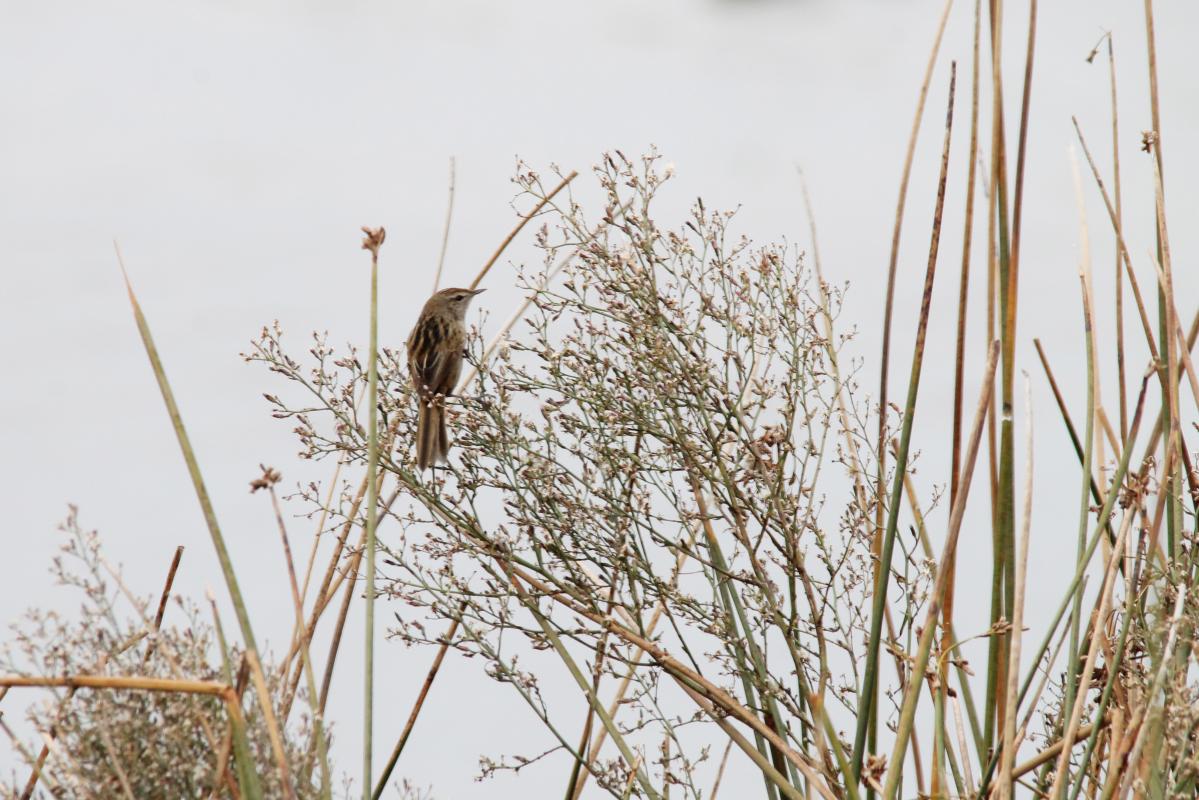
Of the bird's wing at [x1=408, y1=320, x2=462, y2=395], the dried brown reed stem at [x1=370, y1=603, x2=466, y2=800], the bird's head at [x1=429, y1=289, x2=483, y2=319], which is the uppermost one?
the bird's head at [x1=429, y1=289, x2=483, y2=319]

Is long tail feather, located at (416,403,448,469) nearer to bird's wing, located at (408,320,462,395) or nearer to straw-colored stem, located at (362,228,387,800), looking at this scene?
bird's wing, located at (408,320,462,395)

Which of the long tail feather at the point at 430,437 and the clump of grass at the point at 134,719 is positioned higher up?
the long tail feather at the point at 430,437

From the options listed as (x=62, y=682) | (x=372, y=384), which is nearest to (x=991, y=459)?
(x=372, y=384)

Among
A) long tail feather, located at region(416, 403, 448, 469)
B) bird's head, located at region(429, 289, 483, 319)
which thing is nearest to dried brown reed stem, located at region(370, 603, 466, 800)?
long tail feather, located at region(416, 403, 448, 469)

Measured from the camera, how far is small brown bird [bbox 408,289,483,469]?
2047mm

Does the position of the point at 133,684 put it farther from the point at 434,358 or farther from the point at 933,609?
the point at 434,358

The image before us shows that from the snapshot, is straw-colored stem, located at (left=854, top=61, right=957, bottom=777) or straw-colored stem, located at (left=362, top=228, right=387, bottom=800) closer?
straw-colored stem, located at (left=362, top=228, right=387, bottom=800)

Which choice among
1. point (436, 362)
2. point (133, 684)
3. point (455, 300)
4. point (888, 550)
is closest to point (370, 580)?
point (133, 684)

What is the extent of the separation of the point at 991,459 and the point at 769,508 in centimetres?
36

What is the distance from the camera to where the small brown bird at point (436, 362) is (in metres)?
2.05

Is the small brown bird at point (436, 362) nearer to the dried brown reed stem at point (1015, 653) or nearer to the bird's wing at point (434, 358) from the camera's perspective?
the bird's wing at point (434, 358)

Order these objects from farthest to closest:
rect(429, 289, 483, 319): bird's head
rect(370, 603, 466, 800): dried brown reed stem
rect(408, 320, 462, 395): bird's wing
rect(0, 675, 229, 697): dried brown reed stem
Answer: rect(429, 289, 483, 319): bird's head
rect(408, 320, 462, 395): bird's wing
rect(370, 603, 466, 800): dried brown reed stem
rect(0, 675, 229, 697): dried brown reed stem

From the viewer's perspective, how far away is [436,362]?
8.46ft

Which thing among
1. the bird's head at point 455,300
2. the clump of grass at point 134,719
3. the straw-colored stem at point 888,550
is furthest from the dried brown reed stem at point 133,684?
the bird's head at point 455,300
